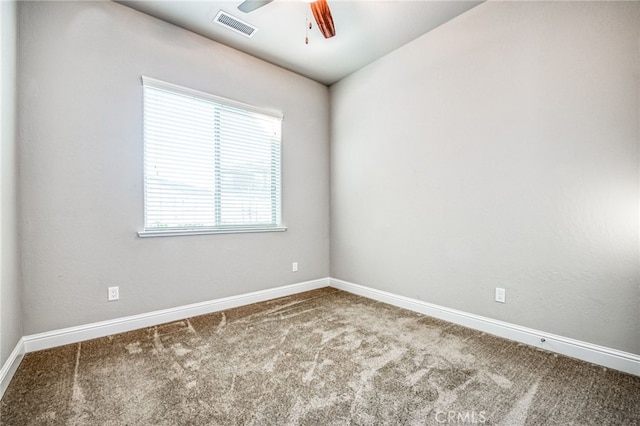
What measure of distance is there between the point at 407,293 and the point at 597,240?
5.41 ft

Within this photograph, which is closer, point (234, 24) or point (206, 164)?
point (234, 24)

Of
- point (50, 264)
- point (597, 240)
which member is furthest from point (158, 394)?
point (597, 240)

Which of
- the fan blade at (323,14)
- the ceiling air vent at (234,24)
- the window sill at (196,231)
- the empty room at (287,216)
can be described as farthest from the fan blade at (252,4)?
the window sill at (196,231)

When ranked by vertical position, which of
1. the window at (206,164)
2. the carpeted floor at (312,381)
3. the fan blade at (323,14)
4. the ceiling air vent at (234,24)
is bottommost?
the carpeted floor at (312,381)

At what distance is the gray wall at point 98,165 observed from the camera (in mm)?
2191

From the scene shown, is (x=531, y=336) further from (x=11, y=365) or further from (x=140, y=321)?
(x=11, y=365)

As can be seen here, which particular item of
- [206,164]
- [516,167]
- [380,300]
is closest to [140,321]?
[206,164]

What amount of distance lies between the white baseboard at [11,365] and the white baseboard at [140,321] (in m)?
0.11

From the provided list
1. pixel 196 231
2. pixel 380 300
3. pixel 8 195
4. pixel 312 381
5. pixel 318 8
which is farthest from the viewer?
pixel 380 300

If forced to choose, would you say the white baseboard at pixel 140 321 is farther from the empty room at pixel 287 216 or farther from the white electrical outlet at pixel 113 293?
the white electrical outlet at pixel 113 293

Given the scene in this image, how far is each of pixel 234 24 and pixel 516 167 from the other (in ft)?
9.35

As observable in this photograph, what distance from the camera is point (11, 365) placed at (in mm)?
1840

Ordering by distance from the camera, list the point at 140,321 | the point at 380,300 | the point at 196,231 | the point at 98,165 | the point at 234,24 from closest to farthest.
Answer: the point at 98,165 → the point at 140,321 → the point at 234,24 → the point at 196,231 → the point at 380,300

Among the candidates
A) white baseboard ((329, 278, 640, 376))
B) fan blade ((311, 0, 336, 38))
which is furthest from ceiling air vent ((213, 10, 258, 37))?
white baseboard ((329, 278, 640, 376))
